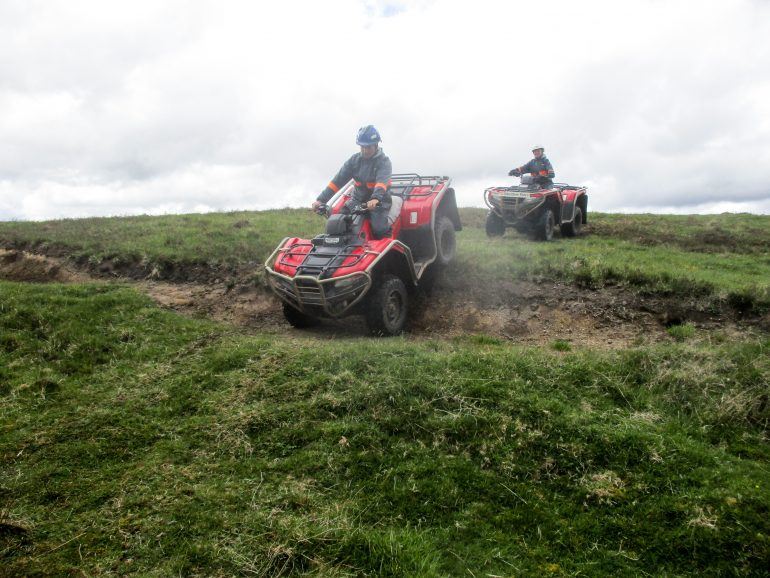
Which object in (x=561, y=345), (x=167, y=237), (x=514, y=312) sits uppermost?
(x=167, y=237)

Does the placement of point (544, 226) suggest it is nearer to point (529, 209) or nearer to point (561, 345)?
point (529, 209)

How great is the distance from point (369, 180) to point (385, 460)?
4798 millimetres

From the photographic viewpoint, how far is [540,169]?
587 inches

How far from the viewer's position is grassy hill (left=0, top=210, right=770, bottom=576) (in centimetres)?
398

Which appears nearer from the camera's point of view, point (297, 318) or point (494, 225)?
point (297, 318)

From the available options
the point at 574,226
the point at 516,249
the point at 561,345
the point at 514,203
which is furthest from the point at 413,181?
the point at 574,226

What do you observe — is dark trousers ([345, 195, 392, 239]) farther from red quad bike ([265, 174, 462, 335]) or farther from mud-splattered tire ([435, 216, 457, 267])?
mud-splattered tire ([435, 216, 457, 267])

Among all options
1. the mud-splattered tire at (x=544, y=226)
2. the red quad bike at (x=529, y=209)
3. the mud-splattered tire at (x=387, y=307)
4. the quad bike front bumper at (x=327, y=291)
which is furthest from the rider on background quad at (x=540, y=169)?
the quad bike front bumper at (x=327, y=291)

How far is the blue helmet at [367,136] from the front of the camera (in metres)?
8.32

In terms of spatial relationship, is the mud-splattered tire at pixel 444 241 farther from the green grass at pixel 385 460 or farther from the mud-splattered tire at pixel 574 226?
the mud-splattered tire at pixel 574 226

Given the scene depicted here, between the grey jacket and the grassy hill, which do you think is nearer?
the grassy hill

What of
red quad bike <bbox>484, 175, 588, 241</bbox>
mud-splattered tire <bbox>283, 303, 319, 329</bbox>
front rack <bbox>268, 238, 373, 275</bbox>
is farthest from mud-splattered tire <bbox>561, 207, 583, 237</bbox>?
front rack <bbox>268, 238, 373, 275</bbox>

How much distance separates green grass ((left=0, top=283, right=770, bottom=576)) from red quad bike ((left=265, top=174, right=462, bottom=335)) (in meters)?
0.65

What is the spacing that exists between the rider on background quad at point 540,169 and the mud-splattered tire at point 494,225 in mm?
1463
